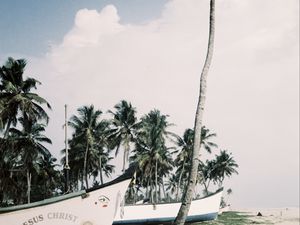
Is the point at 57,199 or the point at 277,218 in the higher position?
the point at 57,199

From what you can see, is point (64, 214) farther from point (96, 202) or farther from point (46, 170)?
point (46, 170)

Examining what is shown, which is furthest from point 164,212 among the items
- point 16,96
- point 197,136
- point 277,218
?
point 277,218

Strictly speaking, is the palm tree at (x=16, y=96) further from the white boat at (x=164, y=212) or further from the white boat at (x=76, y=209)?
the white boat at (x=76, y=209)

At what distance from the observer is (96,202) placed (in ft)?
50.1

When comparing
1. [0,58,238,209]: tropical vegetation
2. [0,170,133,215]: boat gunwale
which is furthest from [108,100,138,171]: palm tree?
[0,170,133,215]: boat gunwale

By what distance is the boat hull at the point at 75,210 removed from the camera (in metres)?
14.2

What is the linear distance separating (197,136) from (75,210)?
6.94 m

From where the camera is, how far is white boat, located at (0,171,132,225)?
46.5 feet

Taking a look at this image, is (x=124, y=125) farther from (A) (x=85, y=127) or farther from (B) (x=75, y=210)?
(B) (x=75, y=210)

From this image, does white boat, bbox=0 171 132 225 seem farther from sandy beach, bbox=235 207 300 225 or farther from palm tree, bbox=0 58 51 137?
sandy beach, bbox=235 207 300 225

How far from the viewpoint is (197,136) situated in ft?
34.5

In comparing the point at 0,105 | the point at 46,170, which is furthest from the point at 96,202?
the point at 46,170

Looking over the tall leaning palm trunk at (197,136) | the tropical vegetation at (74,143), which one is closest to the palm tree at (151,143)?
the tropical vegetation at (74,143)

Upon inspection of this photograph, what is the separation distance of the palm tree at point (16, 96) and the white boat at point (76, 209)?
13.4 m
